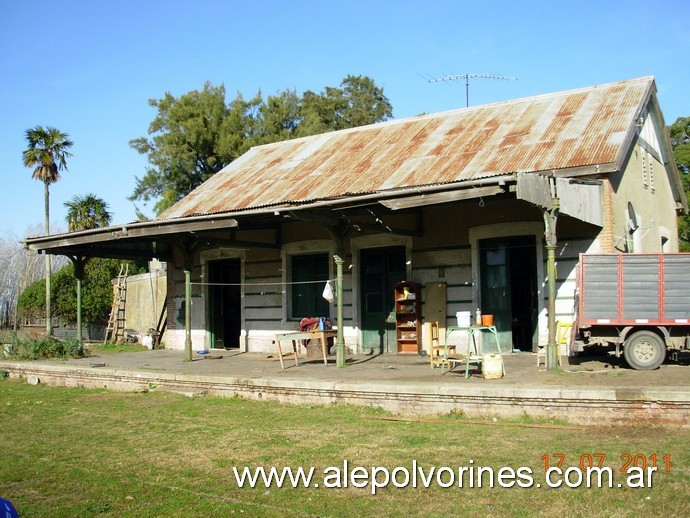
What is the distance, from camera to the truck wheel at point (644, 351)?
10.1 meters

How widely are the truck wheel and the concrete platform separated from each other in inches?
6.2

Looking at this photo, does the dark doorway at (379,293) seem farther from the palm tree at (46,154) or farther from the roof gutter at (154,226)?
the palm tree at (46,154)

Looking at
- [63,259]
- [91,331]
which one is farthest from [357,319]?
[63,259]

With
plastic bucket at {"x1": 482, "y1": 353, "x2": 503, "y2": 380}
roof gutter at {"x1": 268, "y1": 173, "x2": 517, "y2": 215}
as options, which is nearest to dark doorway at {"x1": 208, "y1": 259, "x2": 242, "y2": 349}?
roof gutter at {"x1": 268, "y1": 173, "x2": 517, "y2": 215}

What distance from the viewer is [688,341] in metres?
10.4

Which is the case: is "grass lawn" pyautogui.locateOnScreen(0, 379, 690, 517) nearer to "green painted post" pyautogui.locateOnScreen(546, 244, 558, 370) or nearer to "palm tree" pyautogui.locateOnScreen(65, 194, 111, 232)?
"green painted post" pyautogui.locateOnScreen(546, 244, 558, 370)

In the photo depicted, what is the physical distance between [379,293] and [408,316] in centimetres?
108

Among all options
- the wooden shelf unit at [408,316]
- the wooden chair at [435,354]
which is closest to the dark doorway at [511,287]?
the wooden shelf unit at [408,316]

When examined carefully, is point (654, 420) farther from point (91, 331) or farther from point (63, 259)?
point (63, 259)

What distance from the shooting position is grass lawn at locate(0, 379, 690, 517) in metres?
5.37

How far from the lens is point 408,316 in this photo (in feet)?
48.7

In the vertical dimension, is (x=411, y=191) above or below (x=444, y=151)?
below

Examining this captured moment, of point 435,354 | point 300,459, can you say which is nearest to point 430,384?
point 435,354

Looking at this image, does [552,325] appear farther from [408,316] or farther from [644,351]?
[408,316]
